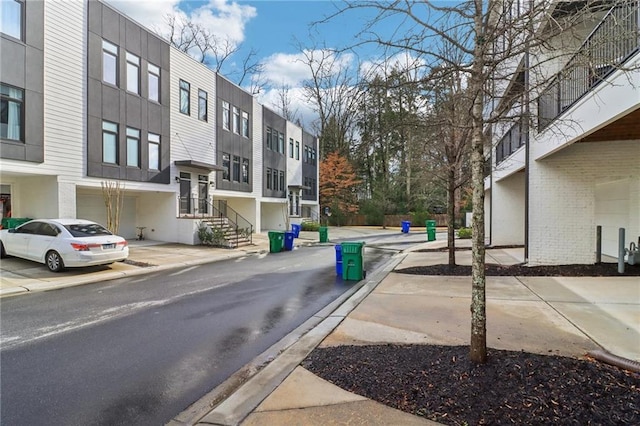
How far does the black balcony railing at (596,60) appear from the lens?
4.07m

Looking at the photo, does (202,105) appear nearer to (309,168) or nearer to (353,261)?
(353,261)

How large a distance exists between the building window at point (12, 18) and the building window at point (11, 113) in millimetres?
1711

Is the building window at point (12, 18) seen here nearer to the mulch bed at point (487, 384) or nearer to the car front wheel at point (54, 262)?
the car front wheel at point (54, 262)

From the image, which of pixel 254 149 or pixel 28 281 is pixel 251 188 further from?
pixel 28 281

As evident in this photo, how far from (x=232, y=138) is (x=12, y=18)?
42.9 feet

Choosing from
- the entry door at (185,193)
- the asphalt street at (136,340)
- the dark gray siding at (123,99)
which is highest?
the dark gray siding at (123,99)

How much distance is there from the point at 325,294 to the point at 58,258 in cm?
784

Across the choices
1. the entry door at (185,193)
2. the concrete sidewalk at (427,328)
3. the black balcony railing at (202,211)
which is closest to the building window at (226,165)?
the black balcony railing at (202,211)

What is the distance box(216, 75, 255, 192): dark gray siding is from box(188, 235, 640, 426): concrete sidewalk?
53.3 feet

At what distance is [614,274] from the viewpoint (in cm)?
884

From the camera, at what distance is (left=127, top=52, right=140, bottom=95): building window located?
53.5 feet

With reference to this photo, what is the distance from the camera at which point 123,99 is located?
52.0 ft

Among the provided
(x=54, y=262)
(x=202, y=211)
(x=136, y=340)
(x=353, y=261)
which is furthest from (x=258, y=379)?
(x=202, y=211)

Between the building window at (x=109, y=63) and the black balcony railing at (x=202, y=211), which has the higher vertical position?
the building window at (x=109, y=63)
